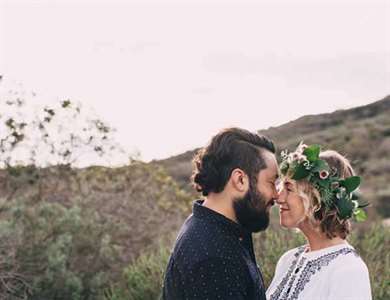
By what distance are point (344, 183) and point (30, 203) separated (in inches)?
381

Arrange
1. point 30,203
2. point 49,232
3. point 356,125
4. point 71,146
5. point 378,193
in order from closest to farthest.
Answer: point 49,232, point 30,203, point 71,146, point 378,193, point 356,125

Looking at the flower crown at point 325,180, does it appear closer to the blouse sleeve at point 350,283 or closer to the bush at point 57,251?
the blouse sleeve at point 350,283

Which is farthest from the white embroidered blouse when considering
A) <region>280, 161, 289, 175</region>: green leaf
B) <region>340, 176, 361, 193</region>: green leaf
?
<region>280, 161, 289, 175</region>: green leaf

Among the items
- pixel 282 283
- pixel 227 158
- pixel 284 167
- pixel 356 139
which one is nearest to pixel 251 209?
pixel 227 158

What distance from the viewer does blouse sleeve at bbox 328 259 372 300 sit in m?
3.63

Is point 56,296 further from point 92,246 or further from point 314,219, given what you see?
point 314,219

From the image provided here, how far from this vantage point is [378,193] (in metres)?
29.6

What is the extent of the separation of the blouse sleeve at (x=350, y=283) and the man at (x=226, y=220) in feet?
1.58

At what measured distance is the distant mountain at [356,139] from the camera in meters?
31.1

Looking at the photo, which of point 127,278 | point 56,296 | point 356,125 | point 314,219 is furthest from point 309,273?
point 356,125

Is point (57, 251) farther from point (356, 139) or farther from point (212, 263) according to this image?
point (356, 139)

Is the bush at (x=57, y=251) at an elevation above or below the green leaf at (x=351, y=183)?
below

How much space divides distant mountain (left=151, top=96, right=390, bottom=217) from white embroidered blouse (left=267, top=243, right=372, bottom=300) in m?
24.0

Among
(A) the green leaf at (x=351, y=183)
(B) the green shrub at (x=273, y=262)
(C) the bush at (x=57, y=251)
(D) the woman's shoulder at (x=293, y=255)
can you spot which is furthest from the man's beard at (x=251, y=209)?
(C) the bush at (x=57, y=251)
